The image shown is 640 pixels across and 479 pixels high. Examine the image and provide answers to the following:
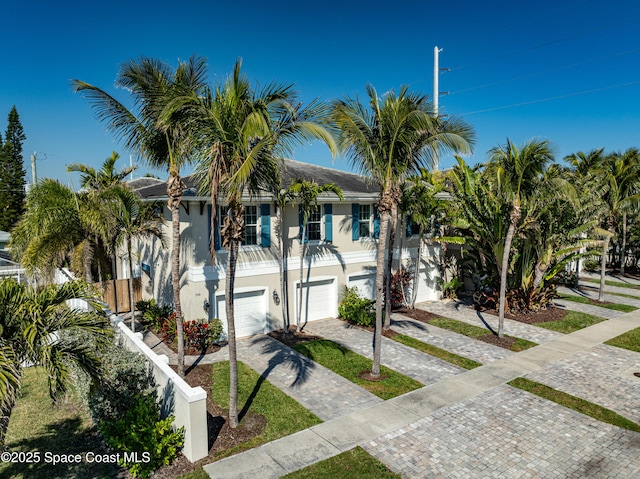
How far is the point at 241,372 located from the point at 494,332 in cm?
900

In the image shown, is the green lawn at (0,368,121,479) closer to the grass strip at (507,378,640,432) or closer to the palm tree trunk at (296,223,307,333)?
the palm tree trunk at (296,223,307,333)

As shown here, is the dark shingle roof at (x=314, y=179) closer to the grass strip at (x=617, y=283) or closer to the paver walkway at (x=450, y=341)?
the paver walkway at (x=450, y=341)

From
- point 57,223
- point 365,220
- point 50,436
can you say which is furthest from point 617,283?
point 57,223

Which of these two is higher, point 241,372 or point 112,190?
point 112,190

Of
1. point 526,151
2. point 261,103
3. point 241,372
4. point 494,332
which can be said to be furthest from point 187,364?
point 526,151

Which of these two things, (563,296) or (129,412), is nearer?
(129,412)

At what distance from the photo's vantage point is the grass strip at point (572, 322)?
50.7ft

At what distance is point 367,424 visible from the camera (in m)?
8.71

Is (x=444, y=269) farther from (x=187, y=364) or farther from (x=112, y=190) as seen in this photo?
(x=112, y=190)

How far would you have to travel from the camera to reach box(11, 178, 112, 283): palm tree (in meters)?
12.5

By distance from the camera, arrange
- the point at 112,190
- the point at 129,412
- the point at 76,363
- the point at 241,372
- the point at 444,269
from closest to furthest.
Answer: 1. the point at 76,363
2. the point at 129,412
3. the point at 241,372
4. the point at 112,190
5. the point at 444,269

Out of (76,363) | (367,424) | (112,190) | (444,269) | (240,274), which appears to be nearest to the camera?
(76,363)

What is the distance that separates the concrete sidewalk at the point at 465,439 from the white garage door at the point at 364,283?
709cm

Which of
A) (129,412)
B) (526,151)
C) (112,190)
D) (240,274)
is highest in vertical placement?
(526,151)
